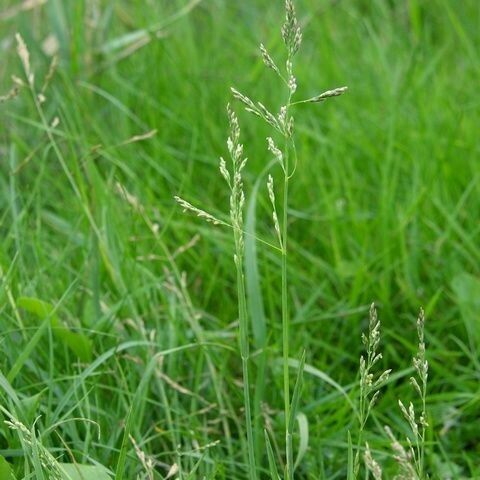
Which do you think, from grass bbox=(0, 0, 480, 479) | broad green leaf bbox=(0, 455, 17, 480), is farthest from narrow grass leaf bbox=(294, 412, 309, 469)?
broad green leaf bbox=(0, 455, 17, 480)

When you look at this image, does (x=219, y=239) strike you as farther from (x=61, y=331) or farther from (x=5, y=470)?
(x=5, y=470)

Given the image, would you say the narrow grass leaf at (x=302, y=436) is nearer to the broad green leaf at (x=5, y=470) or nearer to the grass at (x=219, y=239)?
the grass at (x=219, y=239)

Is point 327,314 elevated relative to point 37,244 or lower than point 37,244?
lower

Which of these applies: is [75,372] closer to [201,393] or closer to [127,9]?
[201,393]

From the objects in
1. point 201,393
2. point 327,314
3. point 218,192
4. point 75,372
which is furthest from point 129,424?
point 218,192

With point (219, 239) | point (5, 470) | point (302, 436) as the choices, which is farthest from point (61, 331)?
point (219, 239)

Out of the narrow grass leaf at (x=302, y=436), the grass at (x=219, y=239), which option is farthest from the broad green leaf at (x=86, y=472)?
the narrow grass leaf at (x=302, y=436)

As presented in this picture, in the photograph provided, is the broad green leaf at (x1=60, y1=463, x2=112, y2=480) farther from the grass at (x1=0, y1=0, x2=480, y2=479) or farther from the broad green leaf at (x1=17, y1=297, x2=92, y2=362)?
the broad green leaf at (x1=17, y1=297, x2=92, y2=362)
